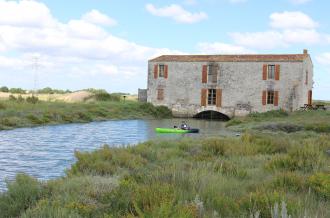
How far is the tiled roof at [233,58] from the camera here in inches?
1465

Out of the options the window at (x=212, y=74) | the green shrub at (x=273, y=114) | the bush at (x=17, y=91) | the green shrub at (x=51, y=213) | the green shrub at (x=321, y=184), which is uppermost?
the window at (x=212, y=74)

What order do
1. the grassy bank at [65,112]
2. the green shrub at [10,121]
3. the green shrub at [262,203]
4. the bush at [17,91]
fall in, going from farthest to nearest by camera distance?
1. the bush at [17,91]
2. the grassy bank at [65,112]
3. the green shrub at [10,121]
4. the green shrub at [262,203]

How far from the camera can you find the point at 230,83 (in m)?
39.2

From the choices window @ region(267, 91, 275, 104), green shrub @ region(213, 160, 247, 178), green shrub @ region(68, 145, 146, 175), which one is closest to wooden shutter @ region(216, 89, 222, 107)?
window @ region(267, 91, 275, 104)

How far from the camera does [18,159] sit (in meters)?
15.3

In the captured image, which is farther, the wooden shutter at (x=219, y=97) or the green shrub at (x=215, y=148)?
the wooden shutter at (x=219, y=97)

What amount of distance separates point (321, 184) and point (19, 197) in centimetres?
457

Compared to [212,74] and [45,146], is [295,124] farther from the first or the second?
[212,74]

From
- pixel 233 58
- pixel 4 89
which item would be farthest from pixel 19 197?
pixel 4 89

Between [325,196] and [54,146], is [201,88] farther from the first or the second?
[325,196]

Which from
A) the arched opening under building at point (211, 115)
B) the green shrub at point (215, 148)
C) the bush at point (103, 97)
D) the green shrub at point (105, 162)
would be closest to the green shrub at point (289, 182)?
the green shrub at point (105, 162)

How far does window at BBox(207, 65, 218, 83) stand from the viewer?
39.8 metres

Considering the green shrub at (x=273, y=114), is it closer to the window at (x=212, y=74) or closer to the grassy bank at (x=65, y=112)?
the window at (x=212, y=74)

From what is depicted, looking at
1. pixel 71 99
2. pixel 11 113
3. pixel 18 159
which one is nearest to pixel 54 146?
pixel 18 159
